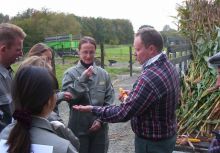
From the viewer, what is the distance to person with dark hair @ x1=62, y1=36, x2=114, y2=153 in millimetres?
3805

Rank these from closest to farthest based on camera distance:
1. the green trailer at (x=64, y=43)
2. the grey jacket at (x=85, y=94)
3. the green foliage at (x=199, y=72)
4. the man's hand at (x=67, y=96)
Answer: the man's hand at (x=67, y=96), the grey jacket at (x=85, y=94), the green foliage at (x=199, y=72), the green trailer at (x=64, y=43)

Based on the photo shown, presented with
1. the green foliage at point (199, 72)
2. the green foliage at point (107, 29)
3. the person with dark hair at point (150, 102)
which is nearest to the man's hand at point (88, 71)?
the person with dark hair at point (150, 102)

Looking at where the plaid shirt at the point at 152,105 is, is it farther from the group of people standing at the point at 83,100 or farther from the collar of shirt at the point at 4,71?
the collar of shirt at the point at 4,71

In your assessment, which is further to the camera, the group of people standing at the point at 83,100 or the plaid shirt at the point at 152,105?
the plaid shirt at the point at 152,105

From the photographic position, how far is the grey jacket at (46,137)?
182 cm

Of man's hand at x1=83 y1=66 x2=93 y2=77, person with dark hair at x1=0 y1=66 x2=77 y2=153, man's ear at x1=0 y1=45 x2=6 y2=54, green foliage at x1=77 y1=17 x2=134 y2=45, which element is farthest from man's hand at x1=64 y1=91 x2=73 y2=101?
green foliage at x1=77 y1=17 x2=134 y2=45

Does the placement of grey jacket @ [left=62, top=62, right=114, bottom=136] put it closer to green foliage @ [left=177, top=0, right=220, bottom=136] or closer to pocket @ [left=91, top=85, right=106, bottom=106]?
pocket @ [left=91, top=85, right=106, bottom=106]

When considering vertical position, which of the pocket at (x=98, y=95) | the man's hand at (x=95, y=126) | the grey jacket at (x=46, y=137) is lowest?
the man's hand at (x=95, y=126)

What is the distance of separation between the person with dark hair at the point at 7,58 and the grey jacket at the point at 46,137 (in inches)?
39.2

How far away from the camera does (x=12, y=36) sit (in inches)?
120

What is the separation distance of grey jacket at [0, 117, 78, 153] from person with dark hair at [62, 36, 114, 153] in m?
1.80

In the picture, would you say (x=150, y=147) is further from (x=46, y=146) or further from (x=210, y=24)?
(x=210, y=24)

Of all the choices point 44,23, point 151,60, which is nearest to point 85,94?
point 151,60

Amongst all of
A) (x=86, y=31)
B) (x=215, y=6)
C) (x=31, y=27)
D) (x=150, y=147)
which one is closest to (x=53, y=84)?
(x=150, y=147)
